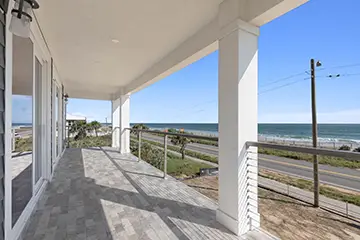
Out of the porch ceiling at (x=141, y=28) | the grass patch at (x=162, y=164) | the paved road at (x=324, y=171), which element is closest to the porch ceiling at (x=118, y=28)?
the porch ceiling at (x=141, y=28)

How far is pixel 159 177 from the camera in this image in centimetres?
346

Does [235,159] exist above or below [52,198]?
above

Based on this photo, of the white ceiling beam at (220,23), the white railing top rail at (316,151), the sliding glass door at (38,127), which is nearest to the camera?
the white railing top rail at (316,151)

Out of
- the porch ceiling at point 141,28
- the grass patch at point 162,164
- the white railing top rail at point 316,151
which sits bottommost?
the grass patch at point 162,164

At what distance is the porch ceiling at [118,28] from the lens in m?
2.02

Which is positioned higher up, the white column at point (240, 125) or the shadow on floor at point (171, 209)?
the white column at point (240, 125)

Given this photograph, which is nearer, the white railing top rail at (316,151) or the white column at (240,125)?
the white railing top rail at (316,151)

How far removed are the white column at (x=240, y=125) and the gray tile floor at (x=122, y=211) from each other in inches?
9.4

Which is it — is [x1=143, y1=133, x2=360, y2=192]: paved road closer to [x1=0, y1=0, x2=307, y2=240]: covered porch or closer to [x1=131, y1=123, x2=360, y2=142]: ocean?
[x1=0, y1=0, x2=307, y2=240]: covered porch

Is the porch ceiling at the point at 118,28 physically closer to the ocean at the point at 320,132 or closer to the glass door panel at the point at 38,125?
the glass door panel at the point at 38,125

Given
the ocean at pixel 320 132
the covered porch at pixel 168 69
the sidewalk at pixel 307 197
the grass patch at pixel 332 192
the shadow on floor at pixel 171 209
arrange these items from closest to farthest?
the covered porch at pixel 168 69, the shadow on floor at pixel 171 209, the sidewalk at pixel 307 197, the grass patch at pixel 332 192, the ocean at pixel 320 132

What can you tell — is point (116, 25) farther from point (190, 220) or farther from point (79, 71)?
point (79, 71)

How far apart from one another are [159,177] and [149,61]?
2.24 m

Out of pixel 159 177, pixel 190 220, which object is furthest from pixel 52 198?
pixel 190 220
